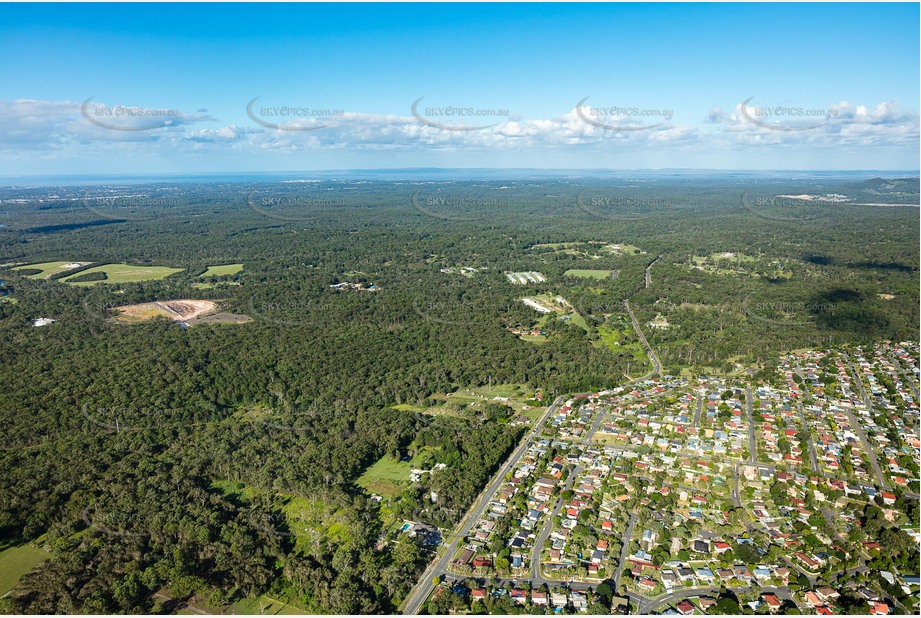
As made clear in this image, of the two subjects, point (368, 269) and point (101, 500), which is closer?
point (101, 500)

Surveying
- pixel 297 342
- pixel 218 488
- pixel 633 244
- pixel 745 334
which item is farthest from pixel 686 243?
pixel 218 488

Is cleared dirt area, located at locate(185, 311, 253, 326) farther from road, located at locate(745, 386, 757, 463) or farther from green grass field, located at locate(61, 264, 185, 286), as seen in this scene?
road, located at locate(745, 386, 757, 463)

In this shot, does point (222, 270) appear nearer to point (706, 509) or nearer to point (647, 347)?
point (647, 347)

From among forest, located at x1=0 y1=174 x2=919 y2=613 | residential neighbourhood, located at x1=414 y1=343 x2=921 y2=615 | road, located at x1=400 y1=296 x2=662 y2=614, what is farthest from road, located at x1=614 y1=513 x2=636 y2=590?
forest, located at x1=0 y1=174 x2=919 y2=613

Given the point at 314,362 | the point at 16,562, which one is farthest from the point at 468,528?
the point at 314,362

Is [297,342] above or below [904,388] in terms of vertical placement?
above

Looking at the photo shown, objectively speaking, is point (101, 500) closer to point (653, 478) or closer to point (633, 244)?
point (653, 478)

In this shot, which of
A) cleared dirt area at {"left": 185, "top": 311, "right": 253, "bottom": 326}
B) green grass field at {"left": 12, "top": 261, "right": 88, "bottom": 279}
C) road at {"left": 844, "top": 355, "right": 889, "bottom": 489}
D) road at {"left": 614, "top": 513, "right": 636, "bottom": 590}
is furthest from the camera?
green grass field at {"left": 12, "top": 261, "right": 88, "bottom": 279}

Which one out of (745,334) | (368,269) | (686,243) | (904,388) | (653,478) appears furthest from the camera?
(686,243)
